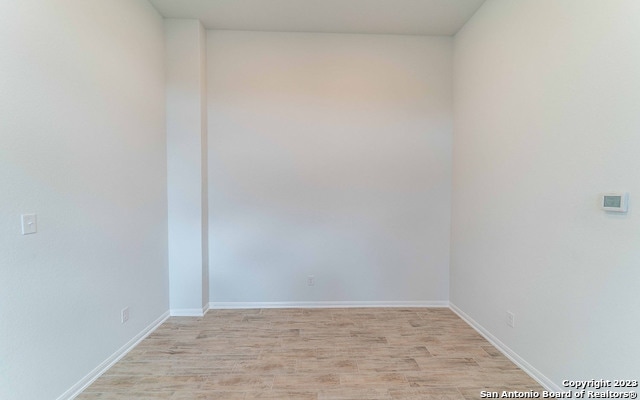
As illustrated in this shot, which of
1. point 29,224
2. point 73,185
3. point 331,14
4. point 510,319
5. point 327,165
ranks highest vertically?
point 331,14

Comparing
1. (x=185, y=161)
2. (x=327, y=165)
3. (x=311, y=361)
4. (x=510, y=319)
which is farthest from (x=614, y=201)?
(x=185, y=161)

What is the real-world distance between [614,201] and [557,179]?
41cm

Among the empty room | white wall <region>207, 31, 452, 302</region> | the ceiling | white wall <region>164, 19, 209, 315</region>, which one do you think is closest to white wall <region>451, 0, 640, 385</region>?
the empty room

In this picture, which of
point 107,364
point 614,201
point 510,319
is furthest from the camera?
point 510,319

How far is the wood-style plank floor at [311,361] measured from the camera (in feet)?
6.47

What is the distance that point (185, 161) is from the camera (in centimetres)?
313

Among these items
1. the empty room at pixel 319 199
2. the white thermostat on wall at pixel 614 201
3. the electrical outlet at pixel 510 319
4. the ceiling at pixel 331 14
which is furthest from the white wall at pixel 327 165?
the white thermostat on wall at pixel 614 201

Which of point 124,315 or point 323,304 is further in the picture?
point 323,304

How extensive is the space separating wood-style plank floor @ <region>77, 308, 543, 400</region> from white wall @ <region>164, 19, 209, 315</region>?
37 cm

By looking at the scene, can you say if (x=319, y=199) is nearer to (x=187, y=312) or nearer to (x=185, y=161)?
(x=185, y=161)

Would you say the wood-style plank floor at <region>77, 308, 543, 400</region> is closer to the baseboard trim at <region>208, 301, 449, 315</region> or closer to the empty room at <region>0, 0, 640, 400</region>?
the empty room at <region>0, 0, 640, 400</region>

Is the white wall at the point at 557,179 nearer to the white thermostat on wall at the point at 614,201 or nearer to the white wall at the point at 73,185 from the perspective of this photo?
the white thermostat on wall at the point at 614,201

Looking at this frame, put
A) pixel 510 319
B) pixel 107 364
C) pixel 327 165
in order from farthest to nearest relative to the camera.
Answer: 1. pixel 327 165
2. pixel 510 319
3. pixel 107 364

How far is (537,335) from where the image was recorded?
2082mm
